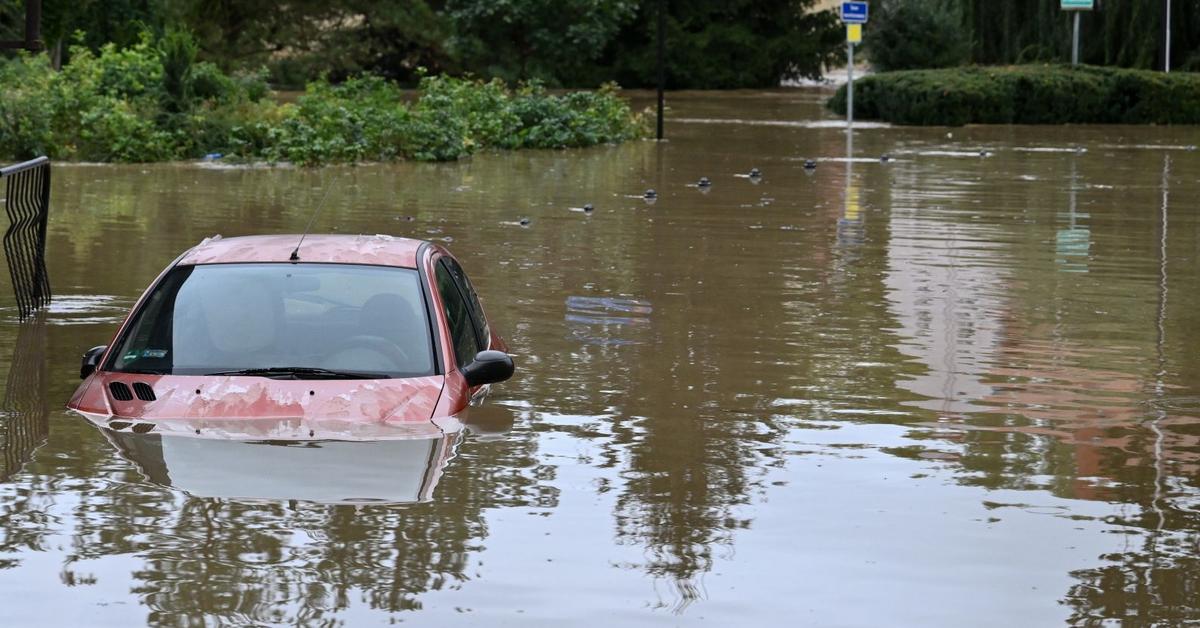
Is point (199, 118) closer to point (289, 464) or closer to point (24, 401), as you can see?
point (24, 401)

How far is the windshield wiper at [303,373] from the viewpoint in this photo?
8.61 metres

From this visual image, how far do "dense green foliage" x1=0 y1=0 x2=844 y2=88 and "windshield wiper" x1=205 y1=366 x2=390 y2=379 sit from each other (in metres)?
51.4

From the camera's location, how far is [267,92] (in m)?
35.8

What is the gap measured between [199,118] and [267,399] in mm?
23435

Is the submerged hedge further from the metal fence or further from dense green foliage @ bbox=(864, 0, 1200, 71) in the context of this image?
the metal fence

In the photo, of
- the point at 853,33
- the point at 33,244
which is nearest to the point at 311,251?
the point at 33,244

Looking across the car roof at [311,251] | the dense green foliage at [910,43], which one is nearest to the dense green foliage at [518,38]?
the dense green foliage at [910,43]

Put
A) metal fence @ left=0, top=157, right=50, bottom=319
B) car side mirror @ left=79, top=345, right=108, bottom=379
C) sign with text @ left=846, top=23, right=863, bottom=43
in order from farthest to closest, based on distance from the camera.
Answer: sign with text @ left=846, top=23, right=863, bottom=43 → metal fence @ left=0, top=157, right=50, bottom=319 → car side mirror @ left=79, top=345, right=108, bottom=379

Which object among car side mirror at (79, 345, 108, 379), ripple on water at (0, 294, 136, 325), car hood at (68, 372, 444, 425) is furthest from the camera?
ripple on water at (0, 294, 136, 325)

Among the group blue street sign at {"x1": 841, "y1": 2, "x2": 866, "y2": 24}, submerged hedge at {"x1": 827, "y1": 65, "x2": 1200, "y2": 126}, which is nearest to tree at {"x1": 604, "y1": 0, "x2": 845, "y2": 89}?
submerged hedge at {"x1": 827, "y1": 65, "x2": 1200, "y2": 126}

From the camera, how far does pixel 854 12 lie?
37.8 metres

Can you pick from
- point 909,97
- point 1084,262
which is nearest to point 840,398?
point 1084,262

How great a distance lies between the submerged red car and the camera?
332 inches

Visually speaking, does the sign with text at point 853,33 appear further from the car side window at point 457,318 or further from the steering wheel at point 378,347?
the steering wheel at point 378,347
